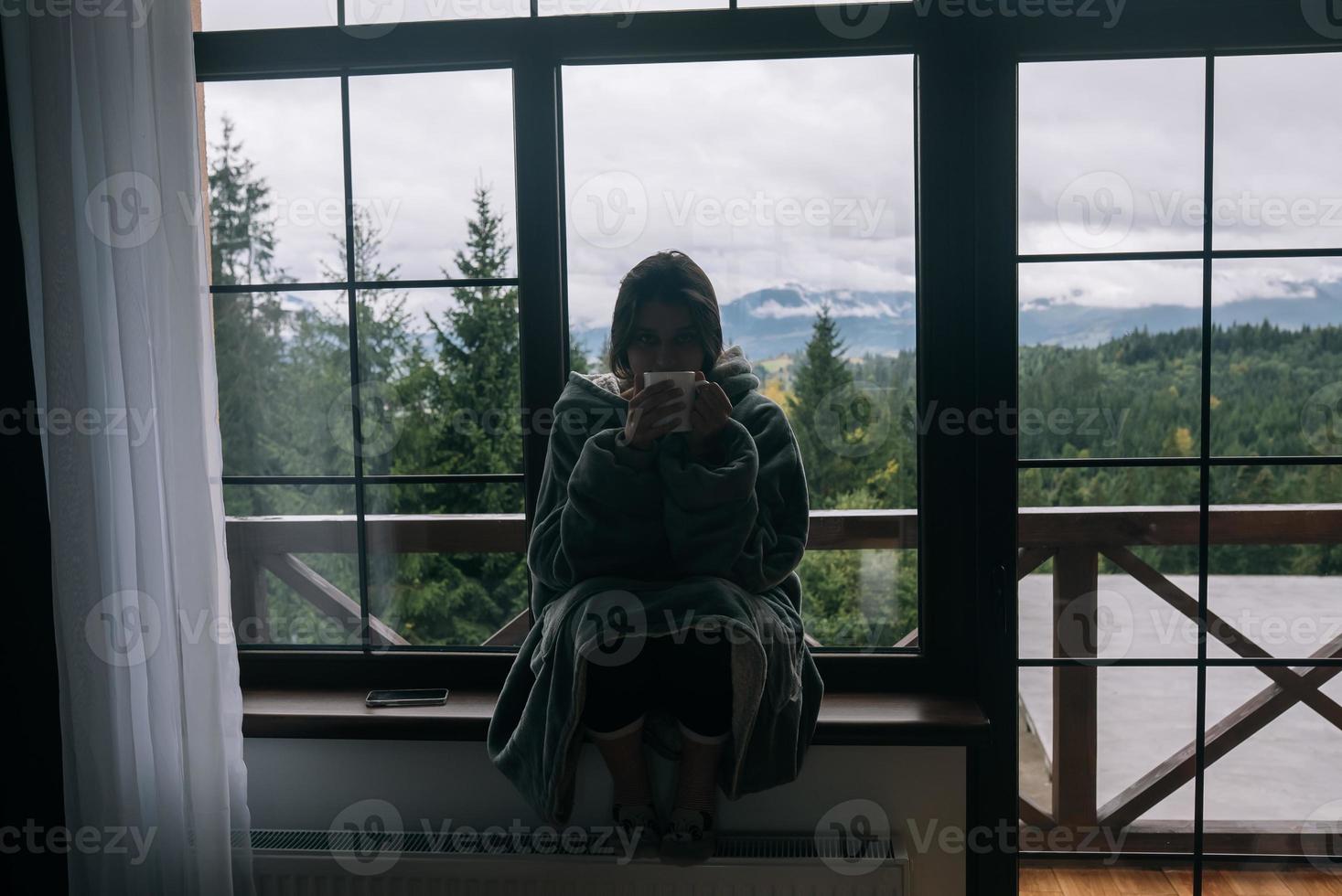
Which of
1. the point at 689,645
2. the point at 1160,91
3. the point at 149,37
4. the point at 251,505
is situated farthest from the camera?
the point at 251,505

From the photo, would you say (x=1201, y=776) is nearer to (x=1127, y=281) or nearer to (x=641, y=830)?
(x=1127, y=281)

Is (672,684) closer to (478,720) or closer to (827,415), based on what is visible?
(478,720)

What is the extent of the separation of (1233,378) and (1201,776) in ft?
2.55

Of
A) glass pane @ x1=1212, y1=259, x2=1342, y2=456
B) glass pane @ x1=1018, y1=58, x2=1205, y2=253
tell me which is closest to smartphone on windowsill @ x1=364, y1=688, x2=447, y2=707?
glass pane @ x1=1018, y1=58, x2=1205, y2=253

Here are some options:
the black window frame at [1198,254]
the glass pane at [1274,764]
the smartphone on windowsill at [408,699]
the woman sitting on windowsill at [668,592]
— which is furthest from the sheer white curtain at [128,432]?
the glass pane at [1274,764]

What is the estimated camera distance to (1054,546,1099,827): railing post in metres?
1.69


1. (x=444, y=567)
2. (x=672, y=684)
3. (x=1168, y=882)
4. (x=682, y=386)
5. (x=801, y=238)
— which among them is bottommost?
Answer: (x=1168, y=882)

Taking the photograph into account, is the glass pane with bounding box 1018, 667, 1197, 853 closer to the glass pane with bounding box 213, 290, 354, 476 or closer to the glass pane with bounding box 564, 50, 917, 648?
the glass pane with bounding box 564, 50, 917, 648

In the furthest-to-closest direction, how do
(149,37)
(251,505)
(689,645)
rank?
(251,505), (149,37), (689,645)

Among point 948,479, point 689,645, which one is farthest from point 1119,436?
point 689,645

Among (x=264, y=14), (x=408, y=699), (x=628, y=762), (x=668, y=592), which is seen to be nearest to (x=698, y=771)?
(x=628, y=762)

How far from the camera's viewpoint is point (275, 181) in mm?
1787

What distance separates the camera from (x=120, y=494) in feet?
4.87

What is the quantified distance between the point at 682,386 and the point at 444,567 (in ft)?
2.49
